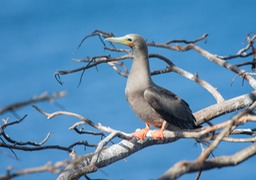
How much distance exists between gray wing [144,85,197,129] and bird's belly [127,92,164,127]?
7cm

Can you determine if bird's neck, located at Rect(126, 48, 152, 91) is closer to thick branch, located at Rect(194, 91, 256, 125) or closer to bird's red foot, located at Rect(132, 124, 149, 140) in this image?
bird's red foot, located at Rect(132, 124, 149, 140)

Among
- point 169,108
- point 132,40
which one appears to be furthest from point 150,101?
point 132,40

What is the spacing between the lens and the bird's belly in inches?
330

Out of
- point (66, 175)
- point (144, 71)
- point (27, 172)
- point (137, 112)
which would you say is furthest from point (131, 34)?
point (27, 172)

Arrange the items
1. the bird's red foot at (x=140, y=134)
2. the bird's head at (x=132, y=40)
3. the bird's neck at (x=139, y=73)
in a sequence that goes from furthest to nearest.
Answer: the bird's head at (x=132, y=40) < the bird's neck at (x=139, y=73) < the bird's red foot at (x=140, y=134)

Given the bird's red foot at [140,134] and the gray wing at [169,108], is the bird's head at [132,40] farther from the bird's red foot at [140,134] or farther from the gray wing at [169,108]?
the bird's red foot at [140,134]

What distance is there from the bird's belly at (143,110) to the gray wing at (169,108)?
2.6 inches

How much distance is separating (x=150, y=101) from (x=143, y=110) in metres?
0.18

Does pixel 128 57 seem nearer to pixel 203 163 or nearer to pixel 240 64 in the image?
pixel 240 64

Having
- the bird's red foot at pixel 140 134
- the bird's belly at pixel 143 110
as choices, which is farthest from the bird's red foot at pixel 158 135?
the bird's belly at pixel 143 110

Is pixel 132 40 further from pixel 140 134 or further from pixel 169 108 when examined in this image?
pixel 140 134

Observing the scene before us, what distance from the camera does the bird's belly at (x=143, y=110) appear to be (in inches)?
330

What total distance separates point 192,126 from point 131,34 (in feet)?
5.90

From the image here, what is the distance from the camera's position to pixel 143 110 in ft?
27.5
